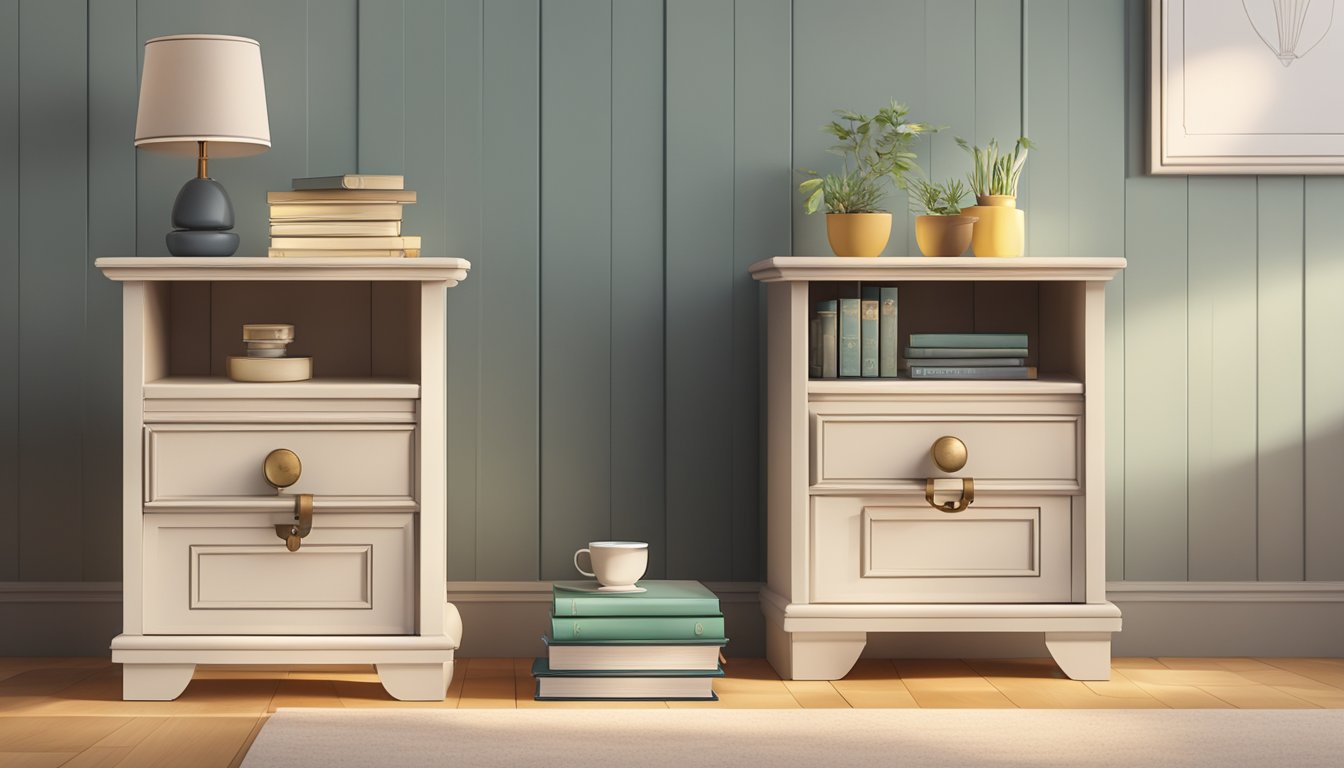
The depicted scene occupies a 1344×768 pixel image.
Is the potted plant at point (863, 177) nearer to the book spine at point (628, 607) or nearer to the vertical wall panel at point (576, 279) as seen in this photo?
the vertical wall panel at point (576, 279)

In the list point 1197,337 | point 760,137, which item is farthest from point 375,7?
point 1197,337

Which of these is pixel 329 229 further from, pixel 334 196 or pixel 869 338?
pixel 869 338

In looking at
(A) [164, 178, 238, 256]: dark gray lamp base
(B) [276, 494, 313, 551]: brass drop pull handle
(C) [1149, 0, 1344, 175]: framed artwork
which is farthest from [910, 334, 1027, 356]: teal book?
(A) [164, 178, 238, 256]: dark gray lamp base

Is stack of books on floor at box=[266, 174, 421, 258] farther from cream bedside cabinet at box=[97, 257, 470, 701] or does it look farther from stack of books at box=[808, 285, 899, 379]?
stack of books at box=[808, 285, 899, 379]

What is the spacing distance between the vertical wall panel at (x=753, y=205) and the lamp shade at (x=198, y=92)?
39.2 inches

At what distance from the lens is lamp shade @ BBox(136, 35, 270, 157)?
2.34m

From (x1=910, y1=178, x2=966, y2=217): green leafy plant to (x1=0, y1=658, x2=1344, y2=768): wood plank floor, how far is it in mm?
933

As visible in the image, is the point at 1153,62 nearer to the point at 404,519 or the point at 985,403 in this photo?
the point at 985,403

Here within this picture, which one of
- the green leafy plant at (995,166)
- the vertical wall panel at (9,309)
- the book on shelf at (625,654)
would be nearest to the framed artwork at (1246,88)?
the green leafy plant at (995,166)

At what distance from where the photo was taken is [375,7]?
8.71 ft

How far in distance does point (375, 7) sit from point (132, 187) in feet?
2.08

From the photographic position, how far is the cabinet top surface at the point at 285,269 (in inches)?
87.4

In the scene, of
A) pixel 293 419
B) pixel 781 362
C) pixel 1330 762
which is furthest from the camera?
pixel 781 362

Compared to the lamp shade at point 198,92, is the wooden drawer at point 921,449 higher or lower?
lower
